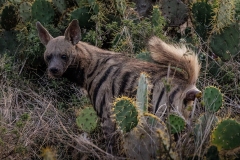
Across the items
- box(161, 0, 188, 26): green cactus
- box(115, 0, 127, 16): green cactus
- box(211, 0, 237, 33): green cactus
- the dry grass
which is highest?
box(211, 0, 237, 33): green cactus

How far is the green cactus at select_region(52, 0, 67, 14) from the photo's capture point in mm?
7156

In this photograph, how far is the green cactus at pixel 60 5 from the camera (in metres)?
7.16

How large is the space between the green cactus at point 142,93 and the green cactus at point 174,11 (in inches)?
128

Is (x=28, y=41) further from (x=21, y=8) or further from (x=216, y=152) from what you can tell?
(x=216, y=152)

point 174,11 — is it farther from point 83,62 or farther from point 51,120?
point 51,120

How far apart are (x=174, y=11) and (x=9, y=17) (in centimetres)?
223

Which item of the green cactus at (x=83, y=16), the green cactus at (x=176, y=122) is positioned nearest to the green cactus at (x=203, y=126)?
the green cactus at (x=176, y=122)

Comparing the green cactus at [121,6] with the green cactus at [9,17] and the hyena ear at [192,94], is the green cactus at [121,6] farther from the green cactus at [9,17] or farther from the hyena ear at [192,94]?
the hyena ear at [192,94]

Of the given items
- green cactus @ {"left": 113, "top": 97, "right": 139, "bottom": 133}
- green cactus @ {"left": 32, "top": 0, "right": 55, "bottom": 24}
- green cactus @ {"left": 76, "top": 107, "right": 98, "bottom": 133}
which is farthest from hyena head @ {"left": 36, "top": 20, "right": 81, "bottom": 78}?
green cactus @ {"left": 113, "top": 97, "right": 139, "bottom": 133}

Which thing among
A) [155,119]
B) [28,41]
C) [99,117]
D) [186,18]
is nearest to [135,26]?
[186,18]

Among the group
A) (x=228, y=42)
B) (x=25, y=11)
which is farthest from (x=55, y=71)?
(x=228, y=42)

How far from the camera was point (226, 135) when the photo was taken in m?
4.11

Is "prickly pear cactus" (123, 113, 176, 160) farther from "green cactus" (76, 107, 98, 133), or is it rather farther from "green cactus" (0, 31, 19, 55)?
"green cactus" (0, 31, 19, 55)

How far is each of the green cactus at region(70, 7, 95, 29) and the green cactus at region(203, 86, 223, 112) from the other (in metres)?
3.03
